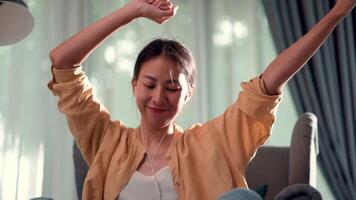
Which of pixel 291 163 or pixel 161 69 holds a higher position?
pixel 161 69

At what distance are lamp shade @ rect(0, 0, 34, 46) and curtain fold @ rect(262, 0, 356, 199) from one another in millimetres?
1503

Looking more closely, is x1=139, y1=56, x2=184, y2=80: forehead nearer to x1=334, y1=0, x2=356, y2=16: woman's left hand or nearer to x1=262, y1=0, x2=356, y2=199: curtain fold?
x1=334, y1=0, x2=356, y2=16: woman's left hand

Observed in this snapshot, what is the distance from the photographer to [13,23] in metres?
1.83

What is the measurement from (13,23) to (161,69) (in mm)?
800

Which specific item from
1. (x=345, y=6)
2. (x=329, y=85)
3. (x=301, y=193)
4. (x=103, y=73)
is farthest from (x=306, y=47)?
(x=103, y=73)

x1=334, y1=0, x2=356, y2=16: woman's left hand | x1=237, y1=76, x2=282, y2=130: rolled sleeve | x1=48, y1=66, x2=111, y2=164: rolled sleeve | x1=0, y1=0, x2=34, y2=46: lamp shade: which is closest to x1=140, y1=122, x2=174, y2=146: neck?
x1=48, y1=66, x2=111, y2=164: rolled sleeve

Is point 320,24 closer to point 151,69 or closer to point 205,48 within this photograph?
point 151,69

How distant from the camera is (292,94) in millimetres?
2766

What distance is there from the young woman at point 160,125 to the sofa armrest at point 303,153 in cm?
49

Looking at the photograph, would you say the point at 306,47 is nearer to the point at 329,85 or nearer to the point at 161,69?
the point at 161,69

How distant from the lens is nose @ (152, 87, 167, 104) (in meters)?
1.27

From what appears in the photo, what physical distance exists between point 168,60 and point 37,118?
1589 millimetres

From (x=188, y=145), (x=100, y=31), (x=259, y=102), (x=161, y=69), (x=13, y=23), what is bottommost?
(x=188, y=145)

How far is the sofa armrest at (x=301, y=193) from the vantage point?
38.1 inches
